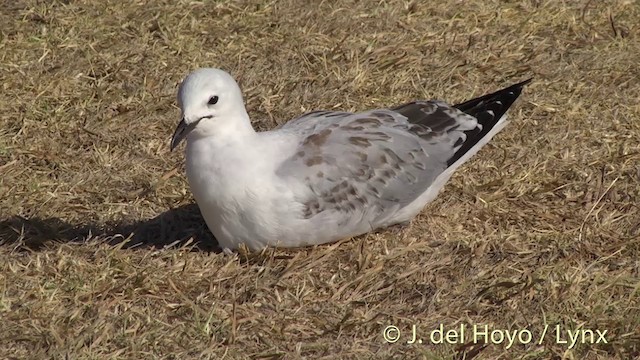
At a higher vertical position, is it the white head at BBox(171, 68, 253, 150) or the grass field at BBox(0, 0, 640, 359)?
the white head at BBox(171, 68, 253, 150)

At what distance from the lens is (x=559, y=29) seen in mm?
8969

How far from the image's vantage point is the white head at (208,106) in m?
6.13

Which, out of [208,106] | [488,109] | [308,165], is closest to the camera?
[208,106]

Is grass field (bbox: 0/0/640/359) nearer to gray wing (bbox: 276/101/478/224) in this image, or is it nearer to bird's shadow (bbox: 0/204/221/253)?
bird's shadow (bbox: 0/204/221/253)

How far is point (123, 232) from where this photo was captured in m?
6.73

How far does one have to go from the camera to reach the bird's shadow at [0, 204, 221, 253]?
21.5ft

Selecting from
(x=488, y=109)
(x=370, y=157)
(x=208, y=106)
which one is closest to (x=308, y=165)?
(x=370, y=157)

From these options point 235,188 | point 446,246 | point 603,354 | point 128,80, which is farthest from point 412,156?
point 128,80

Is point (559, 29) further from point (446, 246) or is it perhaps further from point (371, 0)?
point (446, 246)

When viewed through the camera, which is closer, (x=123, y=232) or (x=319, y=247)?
(x=319, y=247)

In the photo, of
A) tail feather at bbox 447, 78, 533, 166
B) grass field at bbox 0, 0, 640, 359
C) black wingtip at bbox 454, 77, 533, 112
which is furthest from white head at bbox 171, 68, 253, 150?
black wingtip at bbox 454, 77, 533, 112

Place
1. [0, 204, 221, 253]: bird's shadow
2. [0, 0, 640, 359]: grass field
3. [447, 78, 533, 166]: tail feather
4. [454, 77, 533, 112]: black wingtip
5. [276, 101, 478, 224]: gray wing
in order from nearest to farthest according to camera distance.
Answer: [0, 0, 640, 359]: grass field, [276, 101, 478, 224]: gray wing, [0, 204, 221, 253]: bird's shadow, [447, 78, 533, 166]: tail feather, [454, 77, 533, 112]: black wingtip

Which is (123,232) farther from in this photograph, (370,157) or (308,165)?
(370,157)

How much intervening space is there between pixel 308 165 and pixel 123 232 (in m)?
1.07
